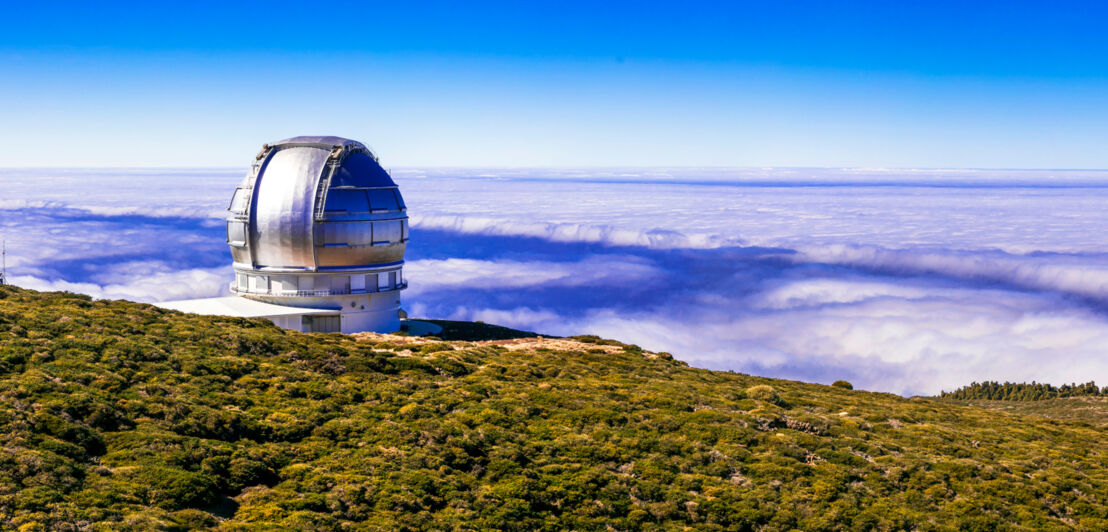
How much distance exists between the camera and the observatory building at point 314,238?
4284 centimetres

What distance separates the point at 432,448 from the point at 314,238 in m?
24.7

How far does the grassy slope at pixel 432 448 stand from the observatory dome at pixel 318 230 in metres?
12.2

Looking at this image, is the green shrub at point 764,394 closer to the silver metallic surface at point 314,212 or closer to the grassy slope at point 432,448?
the grassy slope at point 432,448

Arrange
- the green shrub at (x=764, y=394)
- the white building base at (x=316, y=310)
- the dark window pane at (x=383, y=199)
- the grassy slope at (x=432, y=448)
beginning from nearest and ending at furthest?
the grassy slope at (x=432, y=448)
the green shrub at (x=764, y=394)
the white building base at (x=316, y=310)
the dark window pane at (x=383, y=199)

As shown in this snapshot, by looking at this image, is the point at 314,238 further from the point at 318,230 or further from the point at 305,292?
the point at 305,292

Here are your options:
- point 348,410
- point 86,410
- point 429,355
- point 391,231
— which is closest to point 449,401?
point 348,410

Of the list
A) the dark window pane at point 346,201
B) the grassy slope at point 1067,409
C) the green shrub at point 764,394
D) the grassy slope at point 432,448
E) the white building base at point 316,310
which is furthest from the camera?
the grassy slope at point 1067,409

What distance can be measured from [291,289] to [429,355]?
1509 cm

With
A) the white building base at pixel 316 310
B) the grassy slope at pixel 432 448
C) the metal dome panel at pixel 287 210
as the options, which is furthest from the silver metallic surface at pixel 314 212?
the grassy slope at pixel 432 448

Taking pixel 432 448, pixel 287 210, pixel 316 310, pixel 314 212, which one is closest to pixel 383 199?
pixel 314 212

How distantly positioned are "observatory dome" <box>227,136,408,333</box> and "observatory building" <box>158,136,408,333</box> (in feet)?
0.17

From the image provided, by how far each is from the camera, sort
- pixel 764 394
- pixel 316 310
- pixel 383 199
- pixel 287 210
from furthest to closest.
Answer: pixel 383 199, pixel 316 310, pixel 287 210, pixel 764 394

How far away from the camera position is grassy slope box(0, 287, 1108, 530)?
16641mm

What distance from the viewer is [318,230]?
140 ft
